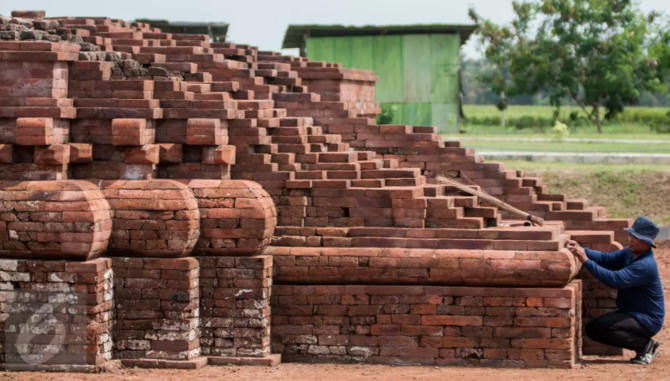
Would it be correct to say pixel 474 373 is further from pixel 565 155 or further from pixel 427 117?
pixel 427 117

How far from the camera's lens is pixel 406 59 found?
95.6ft

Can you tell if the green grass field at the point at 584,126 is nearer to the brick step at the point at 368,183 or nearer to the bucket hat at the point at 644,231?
the bucket hat at the point at 644,231

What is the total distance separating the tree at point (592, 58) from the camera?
36031 millimetres

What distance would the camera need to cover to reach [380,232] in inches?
355

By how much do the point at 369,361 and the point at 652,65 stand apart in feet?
98.3

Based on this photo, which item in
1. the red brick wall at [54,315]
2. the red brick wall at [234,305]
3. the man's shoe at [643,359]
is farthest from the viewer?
the man's shoe at [643,359]

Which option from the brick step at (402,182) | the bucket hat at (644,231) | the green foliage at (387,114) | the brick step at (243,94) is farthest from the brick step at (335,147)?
the green foliage at (387,114)

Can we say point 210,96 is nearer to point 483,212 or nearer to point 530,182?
point 483,212

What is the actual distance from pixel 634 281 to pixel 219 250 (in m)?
3.39

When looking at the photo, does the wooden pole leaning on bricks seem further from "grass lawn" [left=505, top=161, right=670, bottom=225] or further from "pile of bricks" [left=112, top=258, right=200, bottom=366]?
"grass lawn" [left=505, top=161, right=670, bottom=225]

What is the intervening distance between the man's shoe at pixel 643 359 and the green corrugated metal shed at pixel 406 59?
19.8 meters

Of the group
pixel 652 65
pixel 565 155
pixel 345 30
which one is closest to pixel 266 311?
pixel 565 155

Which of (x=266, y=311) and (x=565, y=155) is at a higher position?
(x=565, y=155)

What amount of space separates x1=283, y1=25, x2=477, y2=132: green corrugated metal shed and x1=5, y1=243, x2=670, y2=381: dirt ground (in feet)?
66.5
